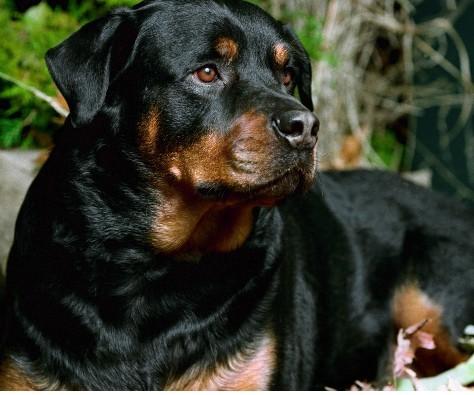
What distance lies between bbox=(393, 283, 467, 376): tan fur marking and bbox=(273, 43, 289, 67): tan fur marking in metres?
1.47

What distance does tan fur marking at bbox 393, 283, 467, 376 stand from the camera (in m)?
3.79

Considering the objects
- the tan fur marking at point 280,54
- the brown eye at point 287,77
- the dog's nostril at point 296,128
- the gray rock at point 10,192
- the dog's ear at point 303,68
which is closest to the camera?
the dog's nostril at point 296,128

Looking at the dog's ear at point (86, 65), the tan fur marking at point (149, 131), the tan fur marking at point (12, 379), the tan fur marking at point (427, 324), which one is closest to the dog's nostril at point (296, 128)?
the tan fur marking at point (149, 131)

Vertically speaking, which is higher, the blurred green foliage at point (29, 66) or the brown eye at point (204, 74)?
the brown eye at point (204, 74)

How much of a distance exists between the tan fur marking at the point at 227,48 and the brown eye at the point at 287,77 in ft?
1.03

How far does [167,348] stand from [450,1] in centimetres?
411

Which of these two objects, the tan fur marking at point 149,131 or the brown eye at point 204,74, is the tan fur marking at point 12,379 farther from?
the brown eye at point 204,74

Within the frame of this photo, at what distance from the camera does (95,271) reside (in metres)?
2.93

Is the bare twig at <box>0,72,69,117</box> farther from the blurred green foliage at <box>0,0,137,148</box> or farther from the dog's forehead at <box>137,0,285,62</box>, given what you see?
the dog's forehead at <box>137,0,285,62</box>

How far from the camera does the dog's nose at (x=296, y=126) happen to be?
8.60 feet

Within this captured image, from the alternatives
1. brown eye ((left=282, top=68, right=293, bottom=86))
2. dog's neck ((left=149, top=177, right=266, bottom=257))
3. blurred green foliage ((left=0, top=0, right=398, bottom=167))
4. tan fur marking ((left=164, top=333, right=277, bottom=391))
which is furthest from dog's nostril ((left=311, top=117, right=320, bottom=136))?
blurred green foliage ((left=0, top=0, right=398, bottom=167))

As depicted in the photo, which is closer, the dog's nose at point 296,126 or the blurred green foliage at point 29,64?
the dog's nose at point 296,126

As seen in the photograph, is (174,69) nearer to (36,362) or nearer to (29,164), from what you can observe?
(36,362)

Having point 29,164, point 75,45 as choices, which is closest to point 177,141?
point 75,45
